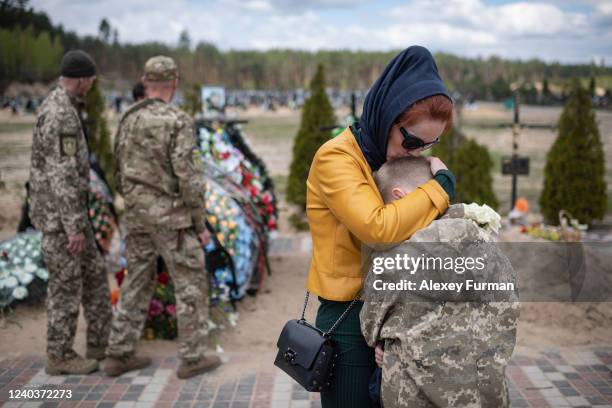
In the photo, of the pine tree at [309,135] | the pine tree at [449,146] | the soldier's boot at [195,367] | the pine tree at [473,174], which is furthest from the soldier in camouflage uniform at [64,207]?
the pine tree at [449,146]

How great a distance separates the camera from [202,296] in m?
4.27

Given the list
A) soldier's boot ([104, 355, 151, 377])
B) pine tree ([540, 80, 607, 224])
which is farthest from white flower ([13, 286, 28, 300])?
pine tree ([540, 80, 607, 224])

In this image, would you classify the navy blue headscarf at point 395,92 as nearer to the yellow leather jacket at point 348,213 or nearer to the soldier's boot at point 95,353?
the yellow leather jacket at point 348,213

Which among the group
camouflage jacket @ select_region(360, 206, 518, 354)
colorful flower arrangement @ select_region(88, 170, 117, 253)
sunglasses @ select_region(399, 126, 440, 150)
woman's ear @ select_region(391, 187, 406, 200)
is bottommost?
colorful flower arrangement @ select_region(88, 170, 117, 253)

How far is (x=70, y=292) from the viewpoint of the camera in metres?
4.17

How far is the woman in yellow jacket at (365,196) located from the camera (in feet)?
6.25

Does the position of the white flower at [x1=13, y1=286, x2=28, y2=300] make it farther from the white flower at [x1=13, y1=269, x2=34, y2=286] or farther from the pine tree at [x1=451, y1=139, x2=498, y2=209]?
the pine tree at [x1=451, y1=139, x2=498, y2=209]

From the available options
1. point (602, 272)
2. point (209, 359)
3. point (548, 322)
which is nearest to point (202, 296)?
point (209, 359)

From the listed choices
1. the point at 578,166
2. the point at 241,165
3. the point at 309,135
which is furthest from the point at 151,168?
the point at 578,166

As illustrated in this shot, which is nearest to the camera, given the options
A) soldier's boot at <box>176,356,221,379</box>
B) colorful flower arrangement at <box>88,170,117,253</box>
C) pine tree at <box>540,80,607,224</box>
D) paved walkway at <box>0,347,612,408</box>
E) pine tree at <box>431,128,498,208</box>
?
paved walkway at <box>0,347,612,408</box>

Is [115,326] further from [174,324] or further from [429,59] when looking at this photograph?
[429,59]

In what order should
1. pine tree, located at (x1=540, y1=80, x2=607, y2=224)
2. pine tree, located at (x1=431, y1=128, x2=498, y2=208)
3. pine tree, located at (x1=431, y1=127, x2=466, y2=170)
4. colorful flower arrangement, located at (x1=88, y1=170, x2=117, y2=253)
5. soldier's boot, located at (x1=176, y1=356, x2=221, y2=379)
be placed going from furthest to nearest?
pine tree, located at (x1=431, y1=127, x2=466, y2=170) → pine tree, located at (x1=431, y1=128, x2=498, y2=208) → pine tree, located at (x1=540, y1=80, x2=607, y2=224) → colorful flower arrangement, located at (x1=88, y1=170, x2=117, y2=253) → soldier's boot, located at (x1=176, y1=356, x2=221, y2=379)

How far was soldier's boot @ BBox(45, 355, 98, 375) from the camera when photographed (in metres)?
4.23

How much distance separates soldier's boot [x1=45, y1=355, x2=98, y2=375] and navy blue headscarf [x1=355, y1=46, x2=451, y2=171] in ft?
10.2
